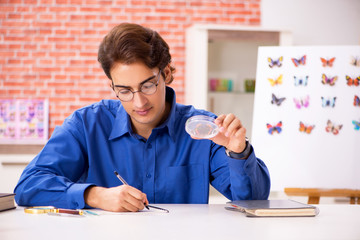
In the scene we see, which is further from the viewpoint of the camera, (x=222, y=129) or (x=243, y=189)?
(x=243, y=189)

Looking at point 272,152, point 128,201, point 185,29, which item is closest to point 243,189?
point 128,201

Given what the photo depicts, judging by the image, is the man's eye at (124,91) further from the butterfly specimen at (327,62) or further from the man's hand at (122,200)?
the butterfly specimen at (327,62)

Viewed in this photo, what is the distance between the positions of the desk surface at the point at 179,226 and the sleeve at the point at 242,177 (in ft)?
0.59

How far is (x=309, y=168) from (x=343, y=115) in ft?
1.24

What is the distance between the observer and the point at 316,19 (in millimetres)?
4867

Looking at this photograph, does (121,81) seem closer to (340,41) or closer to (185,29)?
(185,29)

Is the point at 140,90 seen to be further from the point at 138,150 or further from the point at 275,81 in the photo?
the point at 275,81

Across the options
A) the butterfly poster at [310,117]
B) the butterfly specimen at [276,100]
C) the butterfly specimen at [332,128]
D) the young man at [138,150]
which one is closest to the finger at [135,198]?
the young man at [138,150]

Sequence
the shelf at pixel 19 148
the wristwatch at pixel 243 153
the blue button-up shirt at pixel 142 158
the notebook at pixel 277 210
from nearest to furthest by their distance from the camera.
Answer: the notebook at pixel 277 210 < the wristwatch at pixel 243 153 < the blue button-up shirt at pixel 142 158 < the shelf at pixel 19 148

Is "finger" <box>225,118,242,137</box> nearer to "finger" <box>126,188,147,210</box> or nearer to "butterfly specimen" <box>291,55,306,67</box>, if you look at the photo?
"finger" <box>126,188,147,210</box>

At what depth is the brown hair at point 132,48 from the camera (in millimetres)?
1635

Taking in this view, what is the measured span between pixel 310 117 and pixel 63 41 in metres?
2.90

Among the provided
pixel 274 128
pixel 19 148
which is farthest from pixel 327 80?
pixel 19 148

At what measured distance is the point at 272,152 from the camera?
2.64 meters
